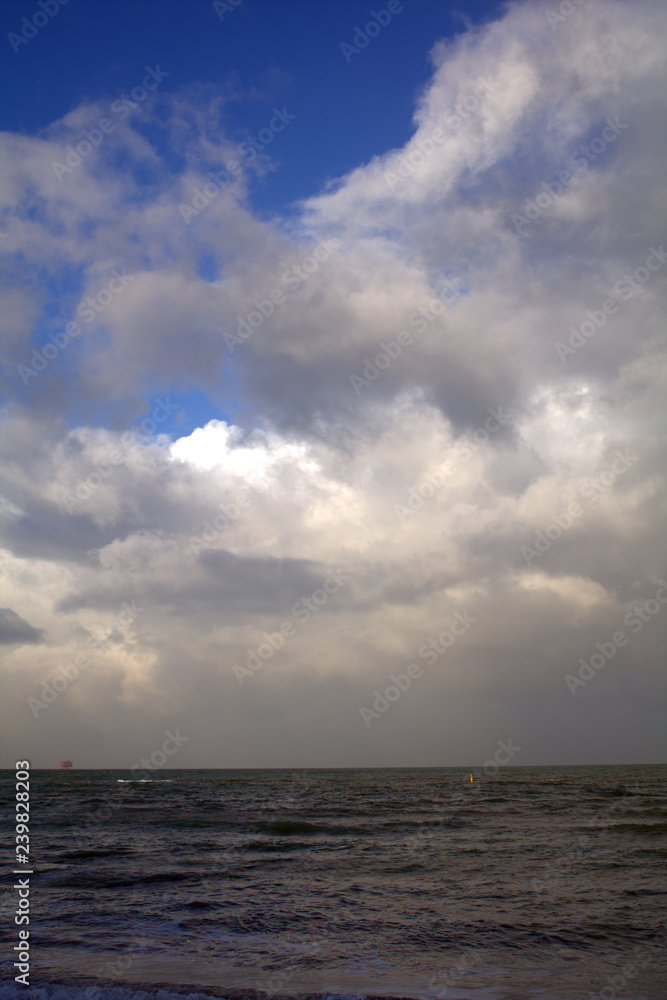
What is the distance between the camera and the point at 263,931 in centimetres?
1246

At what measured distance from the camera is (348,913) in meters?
13.9

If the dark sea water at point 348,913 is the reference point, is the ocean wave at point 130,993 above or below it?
above

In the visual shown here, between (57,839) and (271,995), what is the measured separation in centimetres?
2284

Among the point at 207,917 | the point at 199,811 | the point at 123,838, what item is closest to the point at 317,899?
the point at 207,917

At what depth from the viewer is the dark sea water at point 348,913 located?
9453 millimetres

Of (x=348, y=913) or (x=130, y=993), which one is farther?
(x=348, y=913)

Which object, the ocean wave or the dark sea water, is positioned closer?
the ocean wave

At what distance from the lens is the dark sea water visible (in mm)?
9453

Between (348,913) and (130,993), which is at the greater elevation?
(130,993)

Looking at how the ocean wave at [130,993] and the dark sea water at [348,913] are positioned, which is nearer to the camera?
the ocean wave at [130,993]

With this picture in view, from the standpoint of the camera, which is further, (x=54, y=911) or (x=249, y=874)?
(x=249, y=874)

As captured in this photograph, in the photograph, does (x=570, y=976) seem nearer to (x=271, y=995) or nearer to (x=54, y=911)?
(x=271, y=995)

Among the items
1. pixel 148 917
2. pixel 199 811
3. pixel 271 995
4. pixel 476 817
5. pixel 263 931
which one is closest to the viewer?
pixel 271 995

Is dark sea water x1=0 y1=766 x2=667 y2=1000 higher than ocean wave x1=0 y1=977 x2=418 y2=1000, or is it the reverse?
ocean wave x1=0 y1=977 x2=418 y2=1000
